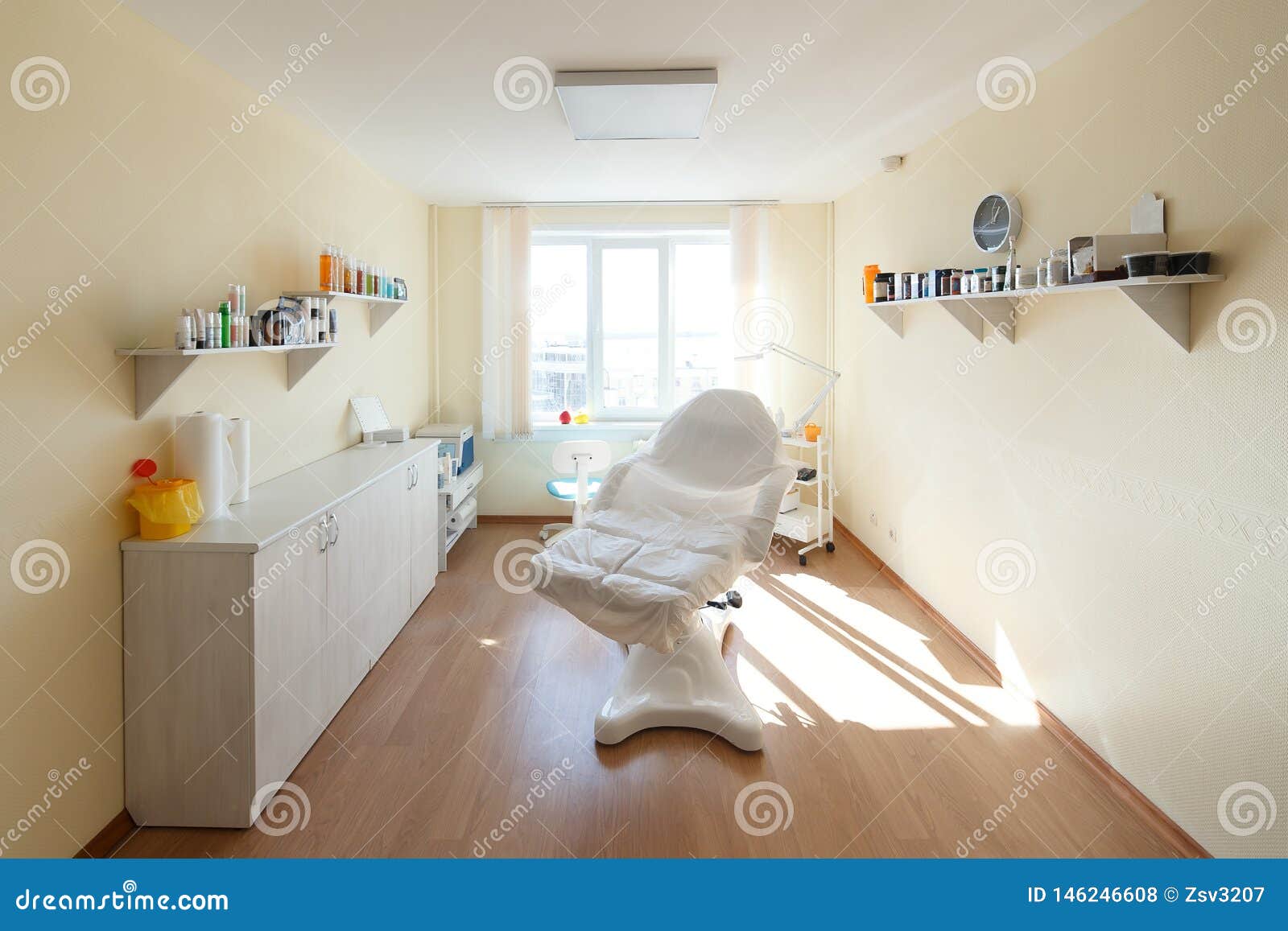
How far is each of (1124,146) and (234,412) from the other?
3.18m

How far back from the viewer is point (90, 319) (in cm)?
207

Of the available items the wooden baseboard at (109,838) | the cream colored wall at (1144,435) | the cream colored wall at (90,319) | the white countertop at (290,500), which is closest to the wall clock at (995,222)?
the cream colored wall at (1144,435)

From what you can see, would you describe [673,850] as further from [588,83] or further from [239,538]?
[588,83]

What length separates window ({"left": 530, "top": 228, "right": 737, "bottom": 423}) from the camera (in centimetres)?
577

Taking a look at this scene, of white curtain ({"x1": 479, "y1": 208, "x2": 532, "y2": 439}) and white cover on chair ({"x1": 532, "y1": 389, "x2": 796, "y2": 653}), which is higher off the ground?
white curtain ({"x1": 479, "y1": 208, "x2": 532, "y2": 439})

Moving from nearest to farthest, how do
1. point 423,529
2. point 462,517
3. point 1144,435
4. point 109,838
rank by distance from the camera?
point 109,838 < point 1144,435 < point 423,529 < point 462,517

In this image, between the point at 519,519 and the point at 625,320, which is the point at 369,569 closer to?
the point at 519,519

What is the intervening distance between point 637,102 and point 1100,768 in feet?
9.89

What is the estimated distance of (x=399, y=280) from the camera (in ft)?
14.1

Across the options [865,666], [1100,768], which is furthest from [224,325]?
[1100,768]

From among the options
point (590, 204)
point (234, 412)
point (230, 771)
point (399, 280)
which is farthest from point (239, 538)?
point (590, 204)

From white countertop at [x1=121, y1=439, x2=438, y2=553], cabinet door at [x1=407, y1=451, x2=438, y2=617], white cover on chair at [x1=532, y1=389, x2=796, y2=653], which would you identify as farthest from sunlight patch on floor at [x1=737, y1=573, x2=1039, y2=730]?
white countertop at [x1=121, y1=439, x2=438, y2=553]

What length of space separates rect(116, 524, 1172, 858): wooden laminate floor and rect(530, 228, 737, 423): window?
263 centimetres

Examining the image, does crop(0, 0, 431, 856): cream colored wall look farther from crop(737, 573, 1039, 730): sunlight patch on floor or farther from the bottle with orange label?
crop(737, 573, 1039, 730): sunlight patch on floor
